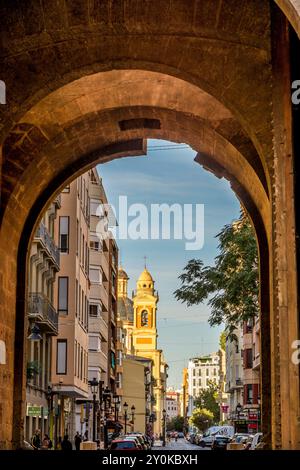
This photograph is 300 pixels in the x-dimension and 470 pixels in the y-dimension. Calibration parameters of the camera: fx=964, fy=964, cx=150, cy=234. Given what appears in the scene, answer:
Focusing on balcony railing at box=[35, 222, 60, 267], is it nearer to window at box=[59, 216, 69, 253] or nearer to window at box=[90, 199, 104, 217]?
window at box=[59, 216, 69, 253]

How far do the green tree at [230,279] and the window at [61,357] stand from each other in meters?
20.9

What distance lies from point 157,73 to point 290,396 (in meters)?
9.15

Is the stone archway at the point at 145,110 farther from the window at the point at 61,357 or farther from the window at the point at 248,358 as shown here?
the window at the point at 248,358

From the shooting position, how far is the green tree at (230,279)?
27109 mm

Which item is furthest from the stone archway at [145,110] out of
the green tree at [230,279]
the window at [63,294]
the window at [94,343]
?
the window at [94,343]

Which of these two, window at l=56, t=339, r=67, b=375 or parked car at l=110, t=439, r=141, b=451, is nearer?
parked car at l=110, t=439, r=141, b=451

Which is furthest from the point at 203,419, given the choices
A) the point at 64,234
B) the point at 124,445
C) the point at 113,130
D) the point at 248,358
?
the point at 113,130

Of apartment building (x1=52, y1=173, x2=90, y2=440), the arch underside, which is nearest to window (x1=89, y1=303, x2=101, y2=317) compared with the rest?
apartment building (x1=52, y1=173, x2=90, y2=440)

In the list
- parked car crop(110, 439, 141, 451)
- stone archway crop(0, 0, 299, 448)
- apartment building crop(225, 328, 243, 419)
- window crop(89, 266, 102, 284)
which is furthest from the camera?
apartment building crop(225, 328, 243, 419)

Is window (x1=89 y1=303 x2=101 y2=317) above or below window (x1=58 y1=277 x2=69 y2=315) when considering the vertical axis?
above

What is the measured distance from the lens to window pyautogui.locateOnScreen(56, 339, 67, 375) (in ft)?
159

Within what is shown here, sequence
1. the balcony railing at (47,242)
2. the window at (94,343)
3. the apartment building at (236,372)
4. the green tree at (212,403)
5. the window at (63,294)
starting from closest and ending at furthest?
the balcony railing at (47,242) → the window at (63,294) → the window at (94,343) → the apartment building at (236,372) → the green tree at (212,403)

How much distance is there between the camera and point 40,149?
2055cm

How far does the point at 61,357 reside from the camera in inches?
1919
